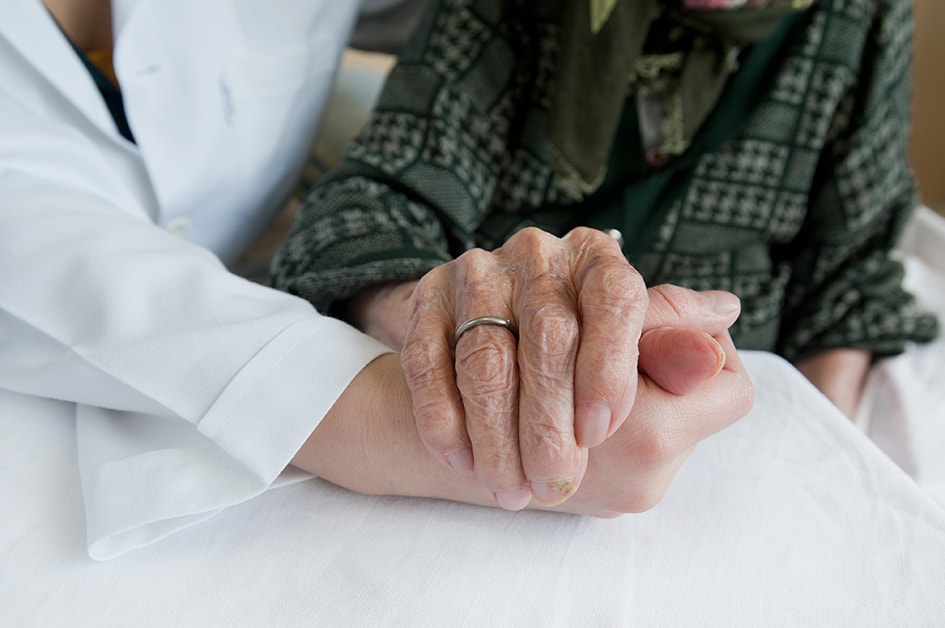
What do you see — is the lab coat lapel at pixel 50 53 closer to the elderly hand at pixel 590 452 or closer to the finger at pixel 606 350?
the elderly hand at pixel 590 452

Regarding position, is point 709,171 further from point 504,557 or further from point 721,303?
point 504,557

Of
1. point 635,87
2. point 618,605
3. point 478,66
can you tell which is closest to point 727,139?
point 635,87

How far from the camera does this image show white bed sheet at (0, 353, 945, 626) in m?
0.47

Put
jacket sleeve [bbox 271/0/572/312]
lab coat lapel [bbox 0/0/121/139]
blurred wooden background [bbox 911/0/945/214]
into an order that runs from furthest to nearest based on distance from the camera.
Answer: blurred wooden background [bbox 911/0/945/214] → jacket sleeve [bbox 271/0/572/312] → lab coat lapel [bbox 0/0/121/139]

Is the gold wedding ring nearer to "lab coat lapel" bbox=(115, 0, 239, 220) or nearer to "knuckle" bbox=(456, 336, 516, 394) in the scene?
"knuckle" bbox=(456, 336, 516, 394)

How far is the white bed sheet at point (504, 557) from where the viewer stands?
0.47 metres

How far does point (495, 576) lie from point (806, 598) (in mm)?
204

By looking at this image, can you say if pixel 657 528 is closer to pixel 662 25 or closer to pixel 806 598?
pixel 806 598

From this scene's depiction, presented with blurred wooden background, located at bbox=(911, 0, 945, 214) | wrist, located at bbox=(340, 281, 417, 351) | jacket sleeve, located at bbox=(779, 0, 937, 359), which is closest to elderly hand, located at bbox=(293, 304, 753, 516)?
wrist, located at bbox=(340, 281, 417, 351)

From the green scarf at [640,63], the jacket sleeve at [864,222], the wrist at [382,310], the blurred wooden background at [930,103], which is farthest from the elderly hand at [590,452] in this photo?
the blurred wooden background at [930,103]

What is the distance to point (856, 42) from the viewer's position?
32.5 inches

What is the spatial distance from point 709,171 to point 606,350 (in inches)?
19.7

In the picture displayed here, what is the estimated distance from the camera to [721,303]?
53 centimetres

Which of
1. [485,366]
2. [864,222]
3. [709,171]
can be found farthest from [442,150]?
A: [864,222]
